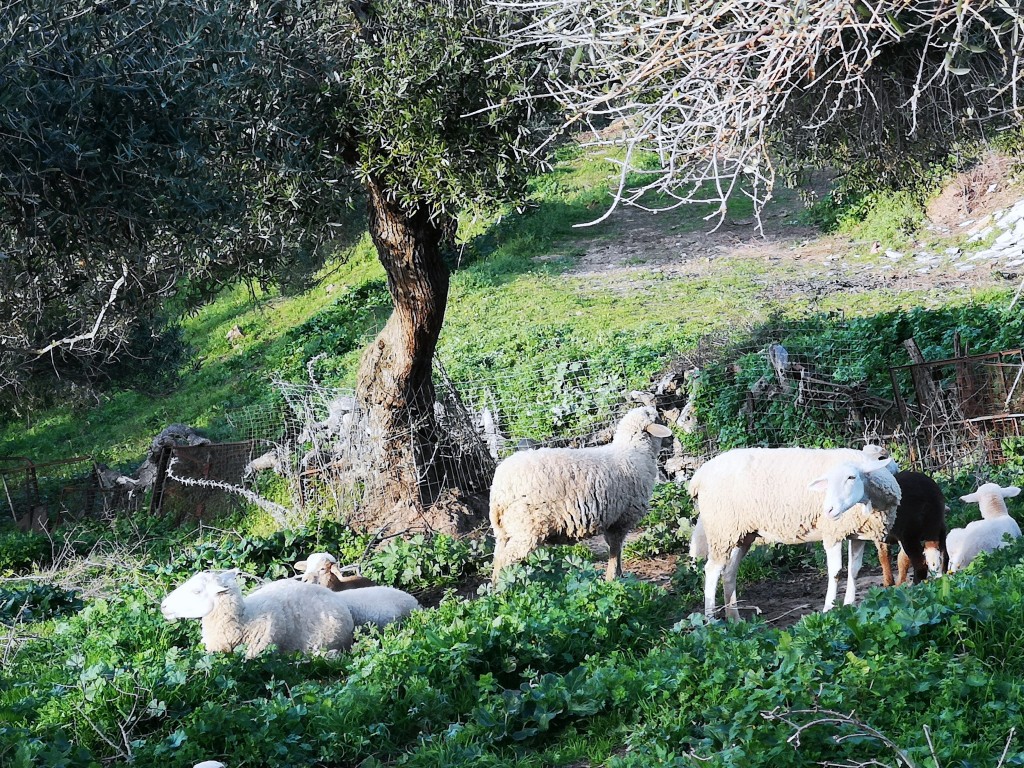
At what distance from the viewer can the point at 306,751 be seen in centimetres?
532

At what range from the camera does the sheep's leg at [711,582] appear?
7.71m

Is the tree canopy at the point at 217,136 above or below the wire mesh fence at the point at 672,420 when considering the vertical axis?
above

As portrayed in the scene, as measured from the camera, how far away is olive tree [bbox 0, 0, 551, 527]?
598 centimetres

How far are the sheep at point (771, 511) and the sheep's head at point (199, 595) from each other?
3.60 meters

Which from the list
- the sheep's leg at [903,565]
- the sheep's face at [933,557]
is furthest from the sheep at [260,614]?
the sheep's face at [933,557]

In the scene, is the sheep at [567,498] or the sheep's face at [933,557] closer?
the sheep's face at [933,557]

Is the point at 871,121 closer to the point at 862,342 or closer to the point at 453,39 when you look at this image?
the point at 453,39

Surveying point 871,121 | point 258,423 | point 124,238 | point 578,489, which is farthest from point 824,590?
point 258,423

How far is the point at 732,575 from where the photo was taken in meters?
7.93

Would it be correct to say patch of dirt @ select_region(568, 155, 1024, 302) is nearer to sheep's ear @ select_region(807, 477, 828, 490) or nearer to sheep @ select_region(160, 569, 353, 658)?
sheep's ear @ select_region(807, 477, 828, 490)

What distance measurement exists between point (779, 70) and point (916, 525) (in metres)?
4.06

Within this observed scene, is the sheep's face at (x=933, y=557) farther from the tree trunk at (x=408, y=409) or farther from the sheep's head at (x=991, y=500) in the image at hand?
the tree trunk at (x=408, y=409)

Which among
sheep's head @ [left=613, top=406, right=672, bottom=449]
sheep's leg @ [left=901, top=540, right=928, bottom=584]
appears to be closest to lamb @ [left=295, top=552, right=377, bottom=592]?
sheep's head @ [left=613, top=406, right=672, bottom=449]

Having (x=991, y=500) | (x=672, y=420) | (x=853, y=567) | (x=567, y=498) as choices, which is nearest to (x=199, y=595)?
(x=567, y=498)
